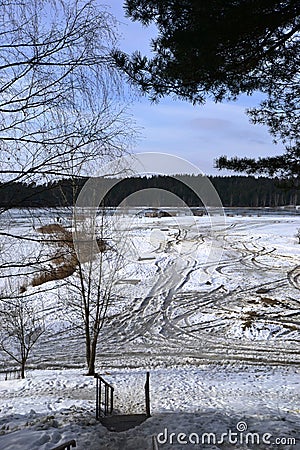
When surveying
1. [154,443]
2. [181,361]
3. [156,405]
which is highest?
[154,443]

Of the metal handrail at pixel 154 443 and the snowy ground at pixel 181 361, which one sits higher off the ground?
the metal handrail at pixel 154 443

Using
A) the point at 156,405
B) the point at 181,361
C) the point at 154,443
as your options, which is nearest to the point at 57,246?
the point at 154,443

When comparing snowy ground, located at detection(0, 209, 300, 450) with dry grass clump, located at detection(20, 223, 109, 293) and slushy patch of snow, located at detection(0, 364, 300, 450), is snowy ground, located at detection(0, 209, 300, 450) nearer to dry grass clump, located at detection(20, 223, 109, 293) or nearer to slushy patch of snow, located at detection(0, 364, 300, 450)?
slushy patch of snow, located at detection(0, 364, 300, 450)

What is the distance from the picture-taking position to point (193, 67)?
173 inches

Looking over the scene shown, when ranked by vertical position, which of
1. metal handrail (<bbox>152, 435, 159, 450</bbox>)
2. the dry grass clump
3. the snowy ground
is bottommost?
the snowy ground

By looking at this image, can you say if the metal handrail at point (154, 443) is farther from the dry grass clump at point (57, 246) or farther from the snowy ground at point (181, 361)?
the dry grass clump at point (57, 246)

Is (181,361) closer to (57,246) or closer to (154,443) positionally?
(154,443)

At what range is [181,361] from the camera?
12.3 metres

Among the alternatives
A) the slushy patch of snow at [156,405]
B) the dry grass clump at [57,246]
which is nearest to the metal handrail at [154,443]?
the slushy patch of snow at [156,405]

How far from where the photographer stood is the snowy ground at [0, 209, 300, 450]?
5641 mm

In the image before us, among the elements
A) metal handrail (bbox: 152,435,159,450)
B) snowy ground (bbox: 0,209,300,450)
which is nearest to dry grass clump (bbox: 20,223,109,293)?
snowy ground (bbox: 0,209,300,450)

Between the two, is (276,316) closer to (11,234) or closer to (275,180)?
(275,180)

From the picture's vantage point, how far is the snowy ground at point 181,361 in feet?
18.5

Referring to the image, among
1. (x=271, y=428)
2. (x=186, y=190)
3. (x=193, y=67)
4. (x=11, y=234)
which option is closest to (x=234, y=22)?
(x=193, y=67)
